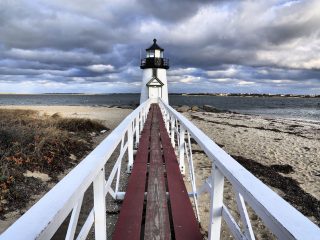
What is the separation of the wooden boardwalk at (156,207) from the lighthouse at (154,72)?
24.9 metres

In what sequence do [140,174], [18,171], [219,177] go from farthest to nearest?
[18,171] < [140,174] < [219,177]

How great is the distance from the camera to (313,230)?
46.5 inches

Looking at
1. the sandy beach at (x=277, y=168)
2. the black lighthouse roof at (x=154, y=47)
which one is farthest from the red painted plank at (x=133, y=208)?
the black lighthouse roof at (x=154, y=47)

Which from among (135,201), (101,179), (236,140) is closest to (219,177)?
(101,179)

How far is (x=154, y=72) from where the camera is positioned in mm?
30656

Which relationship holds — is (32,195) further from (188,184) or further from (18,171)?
(188,184)

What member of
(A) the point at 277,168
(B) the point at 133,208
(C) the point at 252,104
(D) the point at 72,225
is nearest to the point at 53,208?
(D) the point at 72,225

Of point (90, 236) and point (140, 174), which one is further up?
point (140, 174)

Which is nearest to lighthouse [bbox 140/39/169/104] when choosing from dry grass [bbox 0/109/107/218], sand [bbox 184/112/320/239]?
sand [bbox 184/112/320/239]

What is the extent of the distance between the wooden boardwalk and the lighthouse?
2491cm

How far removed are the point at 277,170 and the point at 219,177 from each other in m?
8.18

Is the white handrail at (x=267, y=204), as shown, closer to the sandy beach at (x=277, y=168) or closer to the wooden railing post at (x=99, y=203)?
the wooden railing post at (x=99, y=203)

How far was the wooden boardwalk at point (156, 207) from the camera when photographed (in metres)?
2.96

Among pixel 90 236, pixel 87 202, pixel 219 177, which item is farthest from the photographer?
pixel 87 202
